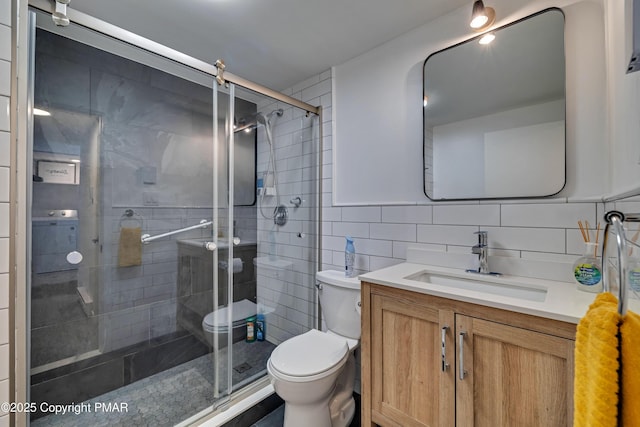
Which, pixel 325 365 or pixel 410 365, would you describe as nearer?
pixel 410 365

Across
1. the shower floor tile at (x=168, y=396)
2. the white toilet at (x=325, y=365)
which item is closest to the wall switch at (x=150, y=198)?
the shower floor tile at (x=168, y=396)

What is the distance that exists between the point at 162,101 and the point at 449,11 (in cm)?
194

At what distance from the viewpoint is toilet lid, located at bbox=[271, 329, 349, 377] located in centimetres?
127

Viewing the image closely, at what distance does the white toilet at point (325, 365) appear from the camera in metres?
1.25

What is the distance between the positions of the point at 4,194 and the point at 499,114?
2013mm

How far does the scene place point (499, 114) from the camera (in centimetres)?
131

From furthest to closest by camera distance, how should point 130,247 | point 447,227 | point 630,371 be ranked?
1. point 130,247
2. point 447,227
3. point 630,371

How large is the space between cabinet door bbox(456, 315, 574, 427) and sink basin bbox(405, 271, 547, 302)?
0.29 m

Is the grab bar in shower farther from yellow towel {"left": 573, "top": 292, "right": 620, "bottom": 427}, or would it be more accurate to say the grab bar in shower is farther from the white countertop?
yellow towel {"left": 573, "top": 292, "right": 620, "bottom": 427}

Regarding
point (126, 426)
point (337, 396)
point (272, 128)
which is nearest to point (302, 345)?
point (337, 396)

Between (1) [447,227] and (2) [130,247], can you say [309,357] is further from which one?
(2) [130,247]

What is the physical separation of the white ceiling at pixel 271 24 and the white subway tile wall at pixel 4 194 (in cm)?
70

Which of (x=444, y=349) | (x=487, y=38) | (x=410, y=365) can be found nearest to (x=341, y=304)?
(x=410, y=365)

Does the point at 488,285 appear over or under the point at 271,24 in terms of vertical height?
under
